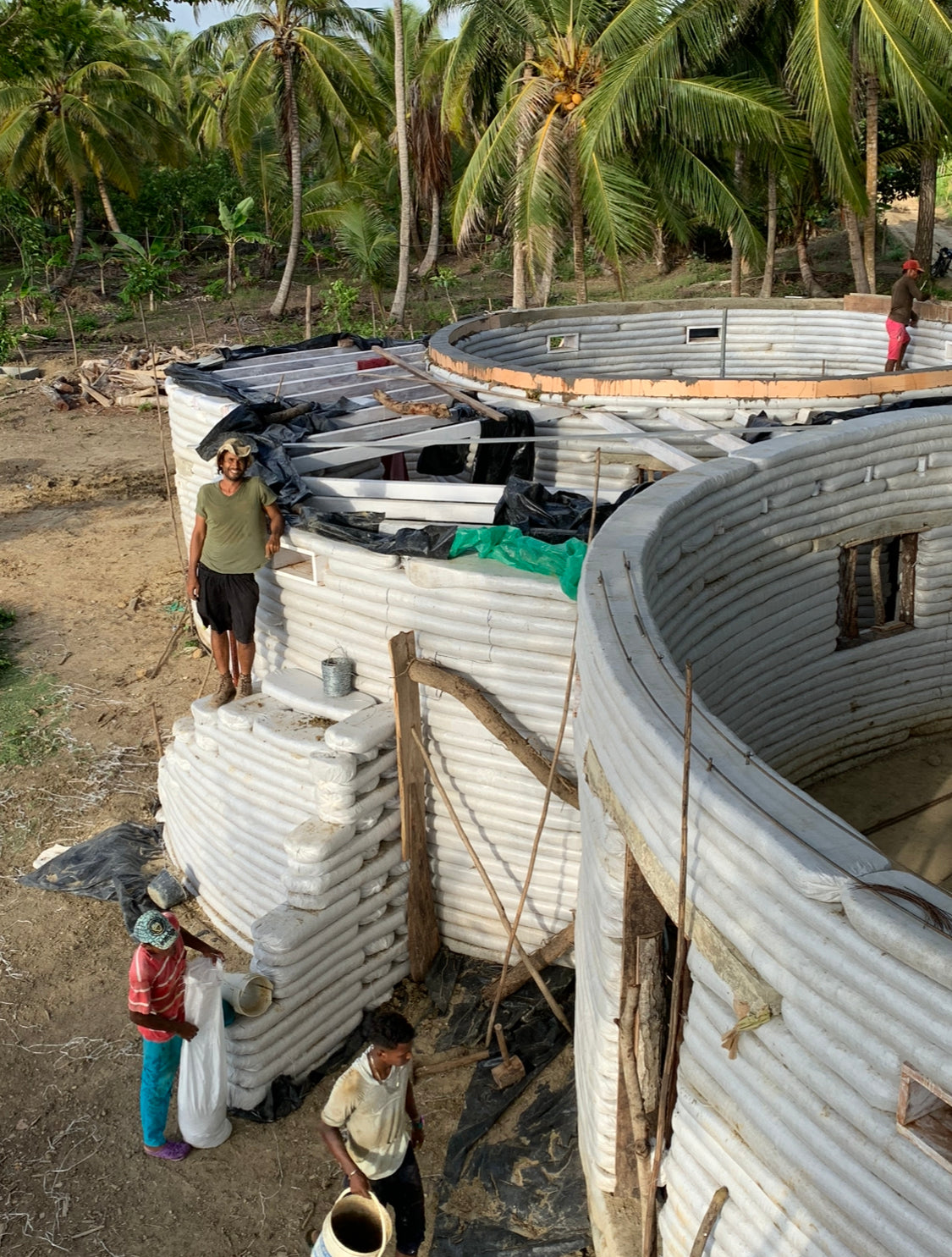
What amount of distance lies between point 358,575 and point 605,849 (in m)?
3.15

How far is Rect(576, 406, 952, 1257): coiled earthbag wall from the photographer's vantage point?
275 cm

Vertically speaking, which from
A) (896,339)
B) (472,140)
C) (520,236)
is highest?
(472,140)

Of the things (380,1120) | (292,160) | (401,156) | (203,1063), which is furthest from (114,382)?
(380,1120)

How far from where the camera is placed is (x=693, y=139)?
1700 centimetres

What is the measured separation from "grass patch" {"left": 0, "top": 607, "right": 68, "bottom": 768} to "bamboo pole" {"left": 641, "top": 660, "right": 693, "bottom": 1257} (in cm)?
694

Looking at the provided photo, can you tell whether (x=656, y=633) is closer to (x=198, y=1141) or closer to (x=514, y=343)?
(x=198, y=1141)

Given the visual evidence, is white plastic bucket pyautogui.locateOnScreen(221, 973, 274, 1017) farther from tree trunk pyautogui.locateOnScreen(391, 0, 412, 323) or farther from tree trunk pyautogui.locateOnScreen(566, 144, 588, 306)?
tree trunk pyautogui.locateOnScreen(391, 0, 412, 323)

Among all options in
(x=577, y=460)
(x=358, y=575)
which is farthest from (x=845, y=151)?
(x=358, y=575)

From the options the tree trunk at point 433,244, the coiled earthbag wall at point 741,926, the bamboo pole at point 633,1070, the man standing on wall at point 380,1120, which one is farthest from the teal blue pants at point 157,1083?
the tree trunk at point 433,244

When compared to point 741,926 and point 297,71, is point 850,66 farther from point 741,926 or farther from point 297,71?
point 741,926

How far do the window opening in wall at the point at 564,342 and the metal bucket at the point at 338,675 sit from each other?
803 centimetres

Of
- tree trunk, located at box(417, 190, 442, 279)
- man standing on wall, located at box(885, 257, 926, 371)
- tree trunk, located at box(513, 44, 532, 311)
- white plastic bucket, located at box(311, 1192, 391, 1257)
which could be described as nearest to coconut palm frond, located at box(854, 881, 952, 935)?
white plastic bucket, located at box(311, 1192, 391, 1257)

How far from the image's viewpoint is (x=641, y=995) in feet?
15.2

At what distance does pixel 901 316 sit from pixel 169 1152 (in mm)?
10815
